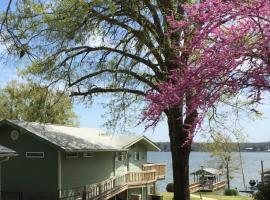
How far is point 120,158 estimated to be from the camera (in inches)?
1441

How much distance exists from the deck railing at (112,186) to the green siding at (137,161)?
69.1 inches

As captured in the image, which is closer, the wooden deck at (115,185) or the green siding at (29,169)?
the green siding at (29,169)

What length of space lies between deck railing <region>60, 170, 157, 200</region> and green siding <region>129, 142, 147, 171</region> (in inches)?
69.1

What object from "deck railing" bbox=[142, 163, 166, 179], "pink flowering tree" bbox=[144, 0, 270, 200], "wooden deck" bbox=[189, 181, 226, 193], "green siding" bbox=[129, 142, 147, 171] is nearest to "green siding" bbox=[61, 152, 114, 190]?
"green siding" bbox=[129, 142, 147, 171]

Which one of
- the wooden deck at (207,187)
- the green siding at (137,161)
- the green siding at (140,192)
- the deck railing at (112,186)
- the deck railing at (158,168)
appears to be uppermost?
the green siding at (137,161)

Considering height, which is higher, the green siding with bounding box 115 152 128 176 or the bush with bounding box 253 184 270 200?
the green siding with bounding box 115 152 128 176

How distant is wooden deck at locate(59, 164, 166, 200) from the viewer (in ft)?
88.5

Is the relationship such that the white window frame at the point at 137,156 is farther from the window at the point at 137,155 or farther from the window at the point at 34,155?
the window at the point at 34,155

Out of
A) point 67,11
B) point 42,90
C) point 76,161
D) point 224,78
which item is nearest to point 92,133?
point 76,161

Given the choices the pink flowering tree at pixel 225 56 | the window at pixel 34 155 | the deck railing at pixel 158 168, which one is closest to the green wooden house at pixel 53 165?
the window at pixel 34 155

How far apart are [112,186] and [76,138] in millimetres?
3749

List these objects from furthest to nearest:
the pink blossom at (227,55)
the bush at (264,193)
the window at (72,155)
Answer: the window at (72,155) → the bush at (264,193) → the pink blossom at (227,55)

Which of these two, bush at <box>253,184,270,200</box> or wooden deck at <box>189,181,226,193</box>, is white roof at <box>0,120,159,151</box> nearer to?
bush at <box>253,184,270,200</box>

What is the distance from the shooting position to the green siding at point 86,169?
27.5m
